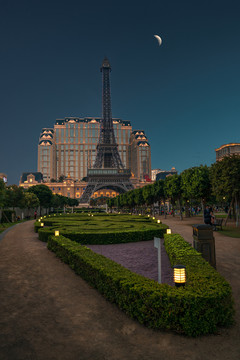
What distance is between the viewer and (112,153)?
129000 millimetres

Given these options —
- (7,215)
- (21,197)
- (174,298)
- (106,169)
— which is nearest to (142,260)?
(174,298)

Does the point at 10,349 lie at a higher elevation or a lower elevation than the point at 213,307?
lower

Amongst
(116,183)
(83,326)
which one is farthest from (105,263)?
(116,183)

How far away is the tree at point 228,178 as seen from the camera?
27.8m

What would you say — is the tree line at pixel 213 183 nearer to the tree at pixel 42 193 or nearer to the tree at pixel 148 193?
the tree at pixel 148 193

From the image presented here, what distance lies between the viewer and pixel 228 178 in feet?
92.0

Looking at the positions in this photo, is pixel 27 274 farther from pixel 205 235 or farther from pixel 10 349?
pixel 205 235

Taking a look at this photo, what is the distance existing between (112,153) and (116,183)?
17188mm

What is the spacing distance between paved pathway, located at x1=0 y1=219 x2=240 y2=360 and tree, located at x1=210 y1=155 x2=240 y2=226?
63.6 ft

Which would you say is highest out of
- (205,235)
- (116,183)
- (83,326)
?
(116,183)

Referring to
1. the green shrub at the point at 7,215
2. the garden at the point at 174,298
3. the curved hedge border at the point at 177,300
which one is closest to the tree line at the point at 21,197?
the green shrub at the point at 7,215

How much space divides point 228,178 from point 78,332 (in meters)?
25.4

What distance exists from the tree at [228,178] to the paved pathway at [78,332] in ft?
63.6

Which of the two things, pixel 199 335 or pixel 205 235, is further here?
pixel 205 235
